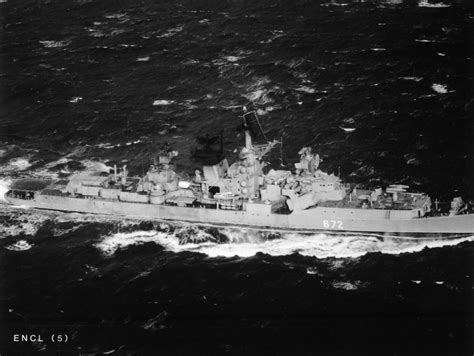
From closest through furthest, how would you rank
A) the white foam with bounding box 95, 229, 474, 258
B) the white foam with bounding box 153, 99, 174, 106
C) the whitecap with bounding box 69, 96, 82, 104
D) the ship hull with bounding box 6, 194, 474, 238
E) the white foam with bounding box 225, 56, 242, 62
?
the white foam with bounding box 95, 229, 474, 258 → the ship hull with bounding box 6, 194, 474, 238 → the white foam with bounding box 153, 99, 174, 106 → the whitecap with bounding box 69, 96, 82, 104 → the white foam with bounding box 225, 56, 242, 62

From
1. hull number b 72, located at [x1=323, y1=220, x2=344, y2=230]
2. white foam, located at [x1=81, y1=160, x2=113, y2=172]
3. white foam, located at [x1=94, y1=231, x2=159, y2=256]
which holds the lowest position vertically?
white foam, located at [x1=94, y1=231, x2=159, y2=256]

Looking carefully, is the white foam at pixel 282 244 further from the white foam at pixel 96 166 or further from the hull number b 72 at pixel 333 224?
the white foam at pixel 96 166

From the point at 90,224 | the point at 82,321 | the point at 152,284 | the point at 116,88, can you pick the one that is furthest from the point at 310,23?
the point at 82,321

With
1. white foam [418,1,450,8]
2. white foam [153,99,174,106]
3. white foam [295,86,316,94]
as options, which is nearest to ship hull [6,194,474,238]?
white foam [153,99,174,106]

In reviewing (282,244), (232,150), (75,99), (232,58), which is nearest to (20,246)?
(282,244)

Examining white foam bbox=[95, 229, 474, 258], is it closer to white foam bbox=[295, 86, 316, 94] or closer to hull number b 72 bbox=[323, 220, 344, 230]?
hull number b 72 bbox=[323, 220, 344, 230]

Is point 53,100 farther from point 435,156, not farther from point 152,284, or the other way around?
point 435,156
